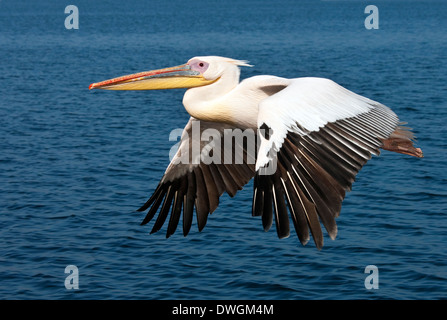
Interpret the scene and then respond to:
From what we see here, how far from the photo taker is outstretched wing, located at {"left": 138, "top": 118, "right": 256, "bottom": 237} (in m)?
8.07

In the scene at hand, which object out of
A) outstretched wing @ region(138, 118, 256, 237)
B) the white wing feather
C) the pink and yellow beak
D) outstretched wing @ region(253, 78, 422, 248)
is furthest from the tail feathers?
the pink and yellow beak

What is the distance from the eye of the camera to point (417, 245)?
13.7 m

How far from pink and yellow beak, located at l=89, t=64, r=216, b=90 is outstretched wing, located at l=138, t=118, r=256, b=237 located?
1.86ft

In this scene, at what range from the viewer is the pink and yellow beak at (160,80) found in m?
7.43

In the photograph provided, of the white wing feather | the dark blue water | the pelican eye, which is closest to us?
the white wing feather

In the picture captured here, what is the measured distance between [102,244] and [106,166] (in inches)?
219

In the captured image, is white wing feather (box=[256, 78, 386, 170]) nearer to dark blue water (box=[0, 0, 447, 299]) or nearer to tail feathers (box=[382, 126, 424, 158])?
tail feathers (box=[382, 126, 424, 158])

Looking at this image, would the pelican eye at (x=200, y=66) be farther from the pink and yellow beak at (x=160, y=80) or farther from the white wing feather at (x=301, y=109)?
the white wing feather at (x=301, y=109)

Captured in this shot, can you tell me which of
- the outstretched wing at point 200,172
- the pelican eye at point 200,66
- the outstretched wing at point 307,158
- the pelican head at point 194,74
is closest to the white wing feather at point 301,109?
the outstretched wing at point 307,158

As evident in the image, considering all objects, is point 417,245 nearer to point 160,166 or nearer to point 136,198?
point 136,198

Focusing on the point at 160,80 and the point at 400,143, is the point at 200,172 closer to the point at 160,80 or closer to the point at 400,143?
the point at 160,80

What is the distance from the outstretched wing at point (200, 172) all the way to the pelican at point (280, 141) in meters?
0.01

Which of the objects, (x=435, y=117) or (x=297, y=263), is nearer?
(x=297, y=263)

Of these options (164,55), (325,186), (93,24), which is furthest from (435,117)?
(93,24)
